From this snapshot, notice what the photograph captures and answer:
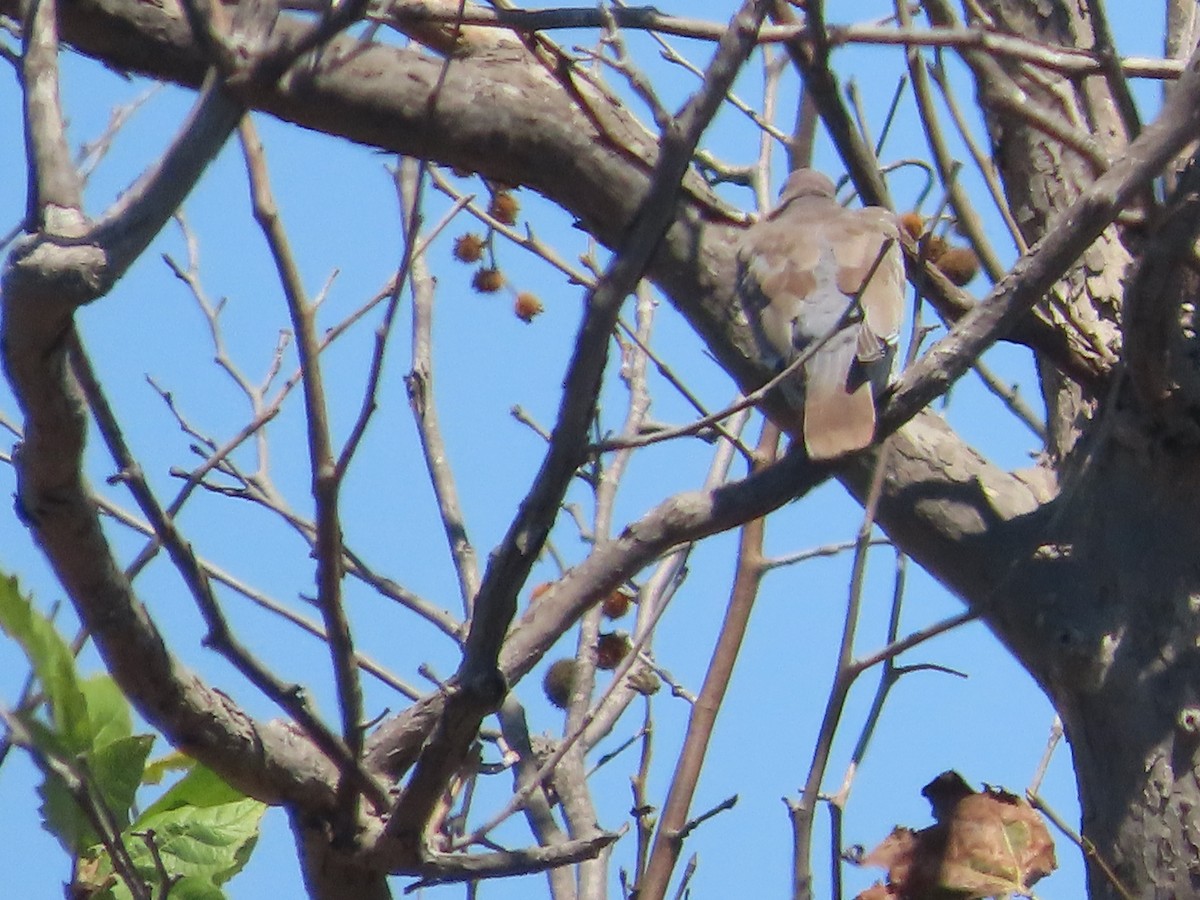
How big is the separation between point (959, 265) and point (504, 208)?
119 centimetres

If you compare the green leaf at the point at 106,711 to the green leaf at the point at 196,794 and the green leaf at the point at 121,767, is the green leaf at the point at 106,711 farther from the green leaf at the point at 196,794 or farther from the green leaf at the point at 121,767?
the green leaf at the point at 196,794

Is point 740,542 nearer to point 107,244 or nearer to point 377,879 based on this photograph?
point 377,879

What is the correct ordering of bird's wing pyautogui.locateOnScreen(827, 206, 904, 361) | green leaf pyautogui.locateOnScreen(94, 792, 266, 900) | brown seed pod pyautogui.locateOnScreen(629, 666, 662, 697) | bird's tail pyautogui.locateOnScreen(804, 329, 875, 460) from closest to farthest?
green leaf pyautogui.locateOnScreen(94, 792, 266, 900) < bird's tail pyautogui.locateOnScreen(804, 329, 875, 460) < brown seed pod pyautogui.locateOnScreen(629, 666, 662, 697) < bird's wing pyautogui.locateOnScreen(827, 206, 904, 361)

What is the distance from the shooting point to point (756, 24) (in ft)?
4.83

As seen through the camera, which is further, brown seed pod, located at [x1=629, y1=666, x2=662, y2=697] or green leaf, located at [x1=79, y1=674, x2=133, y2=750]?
brown seed pod, located at [x1=629, y1=666, x2=662, y2=697]

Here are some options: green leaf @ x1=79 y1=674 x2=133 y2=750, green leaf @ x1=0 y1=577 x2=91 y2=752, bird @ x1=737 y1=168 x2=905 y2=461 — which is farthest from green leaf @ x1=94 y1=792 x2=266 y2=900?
bird @ x1=737 y1=168 x2=905 y2=461

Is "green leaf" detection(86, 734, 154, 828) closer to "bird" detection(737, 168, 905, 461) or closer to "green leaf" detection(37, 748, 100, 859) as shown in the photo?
"green leaf" detection(37, 748, 100, 859)

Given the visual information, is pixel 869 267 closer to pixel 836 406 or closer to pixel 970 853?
pixel 836 406

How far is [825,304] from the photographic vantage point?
3.57 m

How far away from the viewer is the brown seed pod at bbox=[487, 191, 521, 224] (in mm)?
3874

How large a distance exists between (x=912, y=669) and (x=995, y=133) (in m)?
1.77

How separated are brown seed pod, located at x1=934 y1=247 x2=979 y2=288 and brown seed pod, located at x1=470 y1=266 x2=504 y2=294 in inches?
48.2

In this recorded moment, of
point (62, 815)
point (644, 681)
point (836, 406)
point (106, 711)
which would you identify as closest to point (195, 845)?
point (106, 711)

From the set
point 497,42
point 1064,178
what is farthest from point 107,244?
point 1064,178
